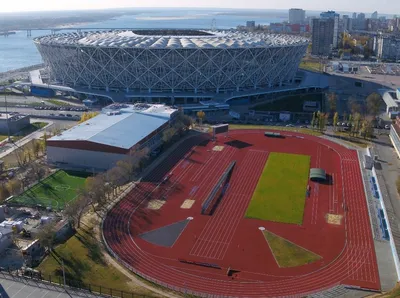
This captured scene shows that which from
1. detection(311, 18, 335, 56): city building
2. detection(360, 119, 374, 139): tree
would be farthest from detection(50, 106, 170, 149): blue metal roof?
detection(311, 18, 335, 56): city building

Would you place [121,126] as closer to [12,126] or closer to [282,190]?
[12,126]

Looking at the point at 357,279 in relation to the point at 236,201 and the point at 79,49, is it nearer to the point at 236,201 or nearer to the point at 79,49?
the point at 236,201

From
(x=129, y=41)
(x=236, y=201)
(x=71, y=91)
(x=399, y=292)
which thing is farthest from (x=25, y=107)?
(x=399, y=292)

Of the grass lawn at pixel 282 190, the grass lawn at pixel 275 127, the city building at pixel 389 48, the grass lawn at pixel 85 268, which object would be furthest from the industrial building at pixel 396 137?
the city building at pixel 389 48

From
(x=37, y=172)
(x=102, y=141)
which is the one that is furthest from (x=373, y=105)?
(x=37, y=172)

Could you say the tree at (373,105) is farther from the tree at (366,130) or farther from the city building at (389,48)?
the city building at (389,48)

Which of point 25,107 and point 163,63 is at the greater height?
point 163,63
